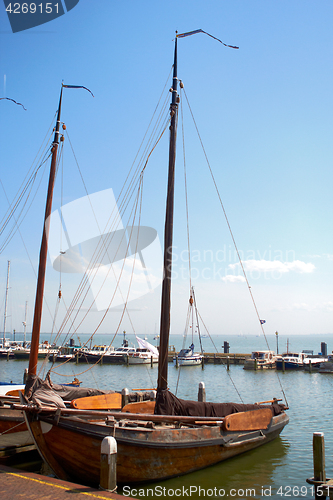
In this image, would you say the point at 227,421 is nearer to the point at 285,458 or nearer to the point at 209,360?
the point at 285,458

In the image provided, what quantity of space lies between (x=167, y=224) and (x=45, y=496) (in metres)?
9.84

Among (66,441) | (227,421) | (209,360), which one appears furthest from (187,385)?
(66,441)

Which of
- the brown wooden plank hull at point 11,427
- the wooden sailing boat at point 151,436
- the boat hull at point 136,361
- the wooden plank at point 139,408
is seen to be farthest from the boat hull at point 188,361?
the brown wooden plank hull at point 11,427

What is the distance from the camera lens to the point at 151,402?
16.2 meters

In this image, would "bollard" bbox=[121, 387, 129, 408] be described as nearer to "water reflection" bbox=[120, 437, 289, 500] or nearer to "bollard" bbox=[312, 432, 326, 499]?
"water reflection" bbox=[120, 437, 289, 500]

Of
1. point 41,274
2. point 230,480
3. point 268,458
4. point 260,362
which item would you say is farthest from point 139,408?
point 260,362

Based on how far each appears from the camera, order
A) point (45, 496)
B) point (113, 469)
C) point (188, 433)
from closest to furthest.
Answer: point (45, 496), point (113, 469), point (188, 433)

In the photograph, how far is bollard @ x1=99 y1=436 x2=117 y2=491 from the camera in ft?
30.0

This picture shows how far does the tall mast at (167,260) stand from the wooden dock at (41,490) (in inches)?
198

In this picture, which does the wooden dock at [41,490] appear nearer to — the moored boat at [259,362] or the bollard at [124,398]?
the bollard at [124,398]

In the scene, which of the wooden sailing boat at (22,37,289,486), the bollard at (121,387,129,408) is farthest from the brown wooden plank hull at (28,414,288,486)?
the bollard at (121,387,129,408)

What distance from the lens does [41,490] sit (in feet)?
28.8

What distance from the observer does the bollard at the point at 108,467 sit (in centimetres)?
913

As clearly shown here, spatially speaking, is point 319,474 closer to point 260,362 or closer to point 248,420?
Result: point 248,420
